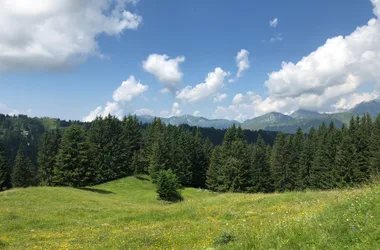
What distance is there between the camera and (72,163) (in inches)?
2249

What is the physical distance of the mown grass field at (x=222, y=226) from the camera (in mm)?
7328

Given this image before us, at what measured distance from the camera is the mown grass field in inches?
289

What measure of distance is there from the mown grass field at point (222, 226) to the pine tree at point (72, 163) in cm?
2314

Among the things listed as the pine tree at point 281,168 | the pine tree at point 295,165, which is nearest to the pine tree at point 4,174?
the pine tree at point 281,168

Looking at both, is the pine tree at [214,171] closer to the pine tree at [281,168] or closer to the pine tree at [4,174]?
the pine tree at [281,168]

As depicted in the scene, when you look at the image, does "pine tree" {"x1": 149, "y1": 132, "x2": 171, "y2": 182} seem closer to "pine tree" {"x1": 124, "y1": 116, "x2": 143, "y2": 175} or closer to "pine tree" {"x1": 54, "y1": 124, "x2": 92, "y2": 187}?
"pine tree" {"x1": 124, "y1": 116, "x2": 143, "y2": 175}

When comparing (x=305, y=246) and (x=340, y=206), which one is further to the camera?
(x=340, y=206)

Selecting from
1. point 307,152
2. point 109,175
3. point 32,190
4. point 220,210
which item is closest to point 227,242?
point 220,210

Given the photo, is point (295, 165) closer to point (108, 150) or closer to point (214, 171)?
point (214, 171)

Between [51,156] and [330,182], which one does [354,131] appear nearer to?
[330,182]

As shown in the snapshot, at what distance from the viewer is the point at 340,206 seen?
1020 cm

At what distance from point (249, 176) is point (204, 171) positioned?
79.0 feet

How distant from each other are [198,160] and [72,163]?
46230 millimetres

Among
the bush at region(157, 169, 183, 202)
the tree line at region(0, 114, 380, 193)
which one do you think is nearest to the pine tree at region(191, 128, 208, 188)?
the tree line at region(0, 114, 380, 193)
